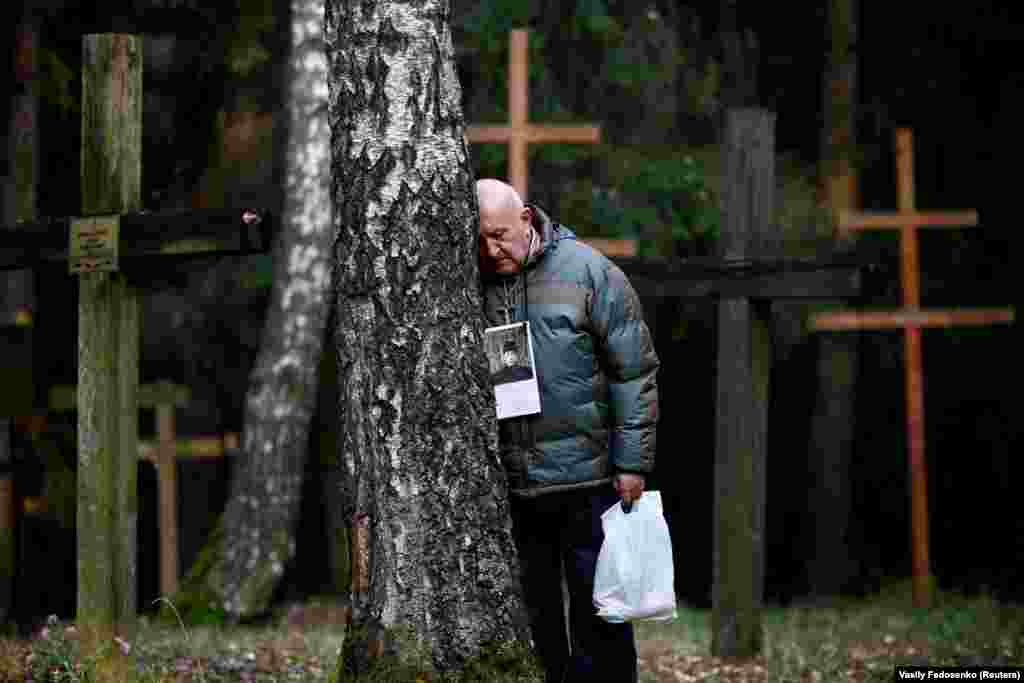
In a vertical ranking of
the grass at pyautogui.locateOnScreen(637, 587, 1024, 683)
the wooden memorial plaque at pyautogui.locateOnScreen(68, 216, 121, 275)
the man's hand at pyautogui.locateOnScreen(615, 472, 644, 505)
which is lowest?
the grass at pyautogui.locateOnScreen(637, 587, 1024, 683)

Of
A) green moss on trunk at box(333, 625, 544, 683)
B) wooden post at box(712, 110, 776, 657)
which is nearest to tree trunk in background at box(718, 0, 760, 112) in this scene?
wooden post at box(712, 110, 776, 657)

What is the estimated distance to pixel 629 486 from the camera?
5238mm

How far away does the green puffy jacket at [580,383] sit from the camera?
17.1 ft

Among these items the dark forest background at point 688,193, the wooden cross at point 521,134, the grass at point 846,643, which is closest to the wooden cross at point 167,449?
the dark forest background at point 688,193

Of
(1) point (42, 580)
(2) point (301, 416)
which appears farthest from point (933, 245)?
(1) point (42, 580)

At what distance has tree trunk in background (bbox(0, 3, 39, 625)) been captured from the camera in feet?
34.8

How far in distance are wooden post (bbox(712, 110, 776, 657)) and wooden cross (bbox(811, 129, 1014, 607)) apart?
15.3 ft

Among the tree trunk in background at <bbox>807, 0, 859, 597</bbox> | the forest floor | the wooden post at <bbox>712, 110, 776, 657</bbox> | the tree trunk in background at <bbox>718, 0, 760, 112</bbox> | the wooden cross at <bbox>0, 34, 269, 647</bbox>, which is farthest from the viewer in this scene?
the tree trunk in background at <bbox>718, 0, 760, 112</bbox>

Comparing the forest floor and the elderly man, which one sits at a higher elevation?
the elderly man

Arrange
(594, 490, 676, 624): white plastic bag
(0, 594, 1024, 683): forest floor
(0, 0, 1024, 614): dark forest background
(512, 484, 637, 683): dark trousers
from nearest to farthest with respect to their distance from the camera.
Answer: (594, 490, 676, 624): white plastic bag, (512, 484, 637, 683): dark trousers, (0, 594, 1024, 683): forest floor, (0, 0, 1024, 614): dark forest background

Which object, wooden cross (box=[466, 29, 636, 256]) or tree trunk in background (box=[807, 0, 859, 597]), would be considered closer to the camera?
wooden cross (box=[466, 29, 636, 256])

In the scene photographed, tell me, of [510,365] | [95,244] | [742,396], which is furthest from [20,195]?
[510,365]

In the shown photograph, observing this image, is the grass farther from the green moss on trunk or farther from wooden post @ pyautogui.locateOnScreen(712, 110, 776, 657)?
the green moss on trunk

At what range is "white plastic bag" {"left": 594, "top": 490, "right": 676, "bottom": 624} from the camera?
5180 mm
